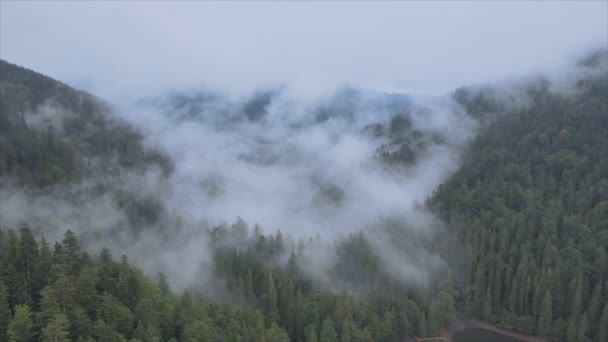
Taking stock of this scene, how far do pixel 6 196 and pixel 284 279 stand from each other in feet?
240

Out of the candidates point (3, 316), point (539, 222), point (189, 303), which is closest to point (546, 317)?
point (539, 222)

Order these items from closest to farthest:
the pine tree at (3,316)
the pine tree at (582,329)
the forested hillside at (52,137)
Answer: the pine tree at (3,316), the pine tree at (582,329), the forested hillside at (52,137)

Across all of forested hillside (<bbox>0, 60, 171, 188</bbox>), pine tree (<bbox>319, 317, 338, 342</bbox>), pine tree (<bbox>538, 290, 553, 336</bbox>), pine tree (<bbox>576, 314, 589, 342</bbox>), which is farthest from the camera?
forested hillside (<bbox>0, 60, 171, 188</bbox>)

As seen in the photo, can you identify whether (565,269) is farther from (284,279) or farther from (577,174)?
(284,279)

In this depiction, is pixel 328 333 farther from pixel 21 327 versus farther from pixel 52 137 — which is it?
pixel 52 137

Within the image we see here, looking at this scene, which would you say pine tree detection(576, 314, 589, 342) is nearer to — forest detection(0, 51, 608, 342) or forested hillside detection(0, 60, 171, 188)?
forest detection(0, 51, 608, 342)

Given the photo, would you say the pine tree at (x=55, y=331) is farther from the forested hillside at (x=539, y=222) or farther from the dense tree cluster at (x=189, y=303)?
the forested hillside at (x=539, y=222)

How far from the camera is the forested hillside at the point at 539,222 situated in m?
110

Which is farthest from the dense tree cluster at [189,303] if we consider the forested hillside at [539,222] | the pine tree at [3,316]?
the forested hillside at [539,222]

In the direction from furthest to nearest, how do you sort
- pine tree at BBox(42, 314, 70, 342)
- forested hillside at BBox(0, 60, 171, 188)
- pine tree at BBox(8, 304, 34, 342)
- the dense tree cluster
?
1. forested hillside at BBox(0, 60, 171, 188)
2. the dense tree cluster
3. pine tree at BBox(8, 304, 34, 342)
4. pine tree at BBox(42, 314, 70, 342)

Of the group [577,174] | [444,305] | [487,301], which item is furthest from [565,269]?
[577,174]

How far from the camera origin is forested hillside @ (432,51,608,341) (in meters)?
110

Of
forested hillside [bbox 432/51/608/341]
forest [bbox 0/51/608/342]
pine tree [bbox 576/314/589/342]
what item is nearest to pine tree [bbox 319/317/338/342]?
forest [bbox 0/51/608/342]

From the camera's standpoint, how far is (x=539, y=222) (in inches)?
5182
